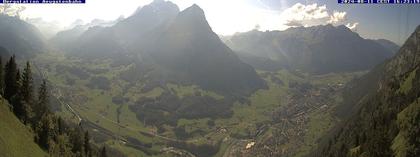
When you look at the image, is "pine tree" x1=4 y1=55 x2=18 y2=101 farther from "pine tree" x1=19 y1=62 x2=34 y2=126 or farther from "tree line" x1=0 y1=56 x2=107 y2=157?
"pine tree" x1=19 y1=62 x2=34 y2=126

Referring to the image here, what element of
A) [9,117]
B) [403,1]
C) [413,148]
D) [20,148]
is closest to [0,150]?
[20,148]

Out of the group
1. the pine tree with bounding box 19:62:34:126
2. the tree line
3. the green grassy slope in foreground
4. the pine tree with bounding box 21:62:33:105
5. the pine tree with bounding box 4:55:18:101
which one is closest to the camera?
the green grassy slope in foreground

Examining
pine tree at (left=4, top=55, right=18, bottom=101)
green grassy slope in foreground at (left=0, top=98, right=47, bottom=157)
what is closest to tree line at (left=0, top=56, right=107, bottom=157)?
pine tree at (left=4, top=55, right=18, bottom=101)

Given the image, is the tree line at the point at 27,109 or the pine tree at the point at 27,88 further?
the pine tree at the point at 27,88

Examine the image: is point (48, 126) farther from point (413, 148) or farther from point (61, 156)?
point (413, 148)

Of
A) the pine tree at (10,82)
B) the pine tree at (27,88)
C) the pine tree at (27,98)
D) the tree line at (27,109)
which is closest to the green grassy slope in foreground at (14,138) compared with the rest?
the tree line at (27,109)

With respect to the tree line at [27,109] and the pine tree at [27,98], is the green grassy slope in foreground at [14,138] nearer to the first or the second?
the tree line at [27,109]

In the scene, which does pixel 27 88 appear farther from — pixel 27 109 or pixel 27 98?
pixel 27 109

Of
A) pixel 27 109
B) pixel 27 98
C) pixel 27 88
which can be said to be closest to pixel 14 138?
pixel 27 109

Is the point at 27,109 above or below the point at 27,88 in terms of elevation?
below
